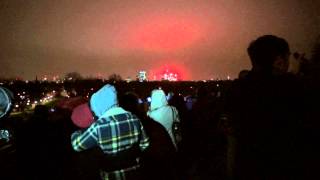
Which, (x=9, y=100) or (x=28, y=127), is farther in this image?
(x=28, y=127)

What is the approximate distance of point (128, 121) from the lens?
5570mm

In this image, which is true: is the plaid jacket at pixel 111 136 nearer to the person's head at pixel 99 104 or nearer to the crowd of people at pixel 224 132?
the crowd of people at pixel 224 132

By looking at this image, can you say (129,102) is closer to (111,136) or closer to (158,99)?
(111,136)

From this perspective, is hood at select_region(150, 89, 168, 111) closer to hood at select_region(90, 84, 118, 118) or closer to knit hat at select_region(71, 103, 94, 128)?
hood at select_region(90, 84, 118, 118)

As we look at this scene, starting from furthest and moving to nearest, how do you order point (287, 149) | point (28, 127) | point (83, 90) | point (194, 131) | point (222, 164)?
1. point (83, 90)
2. point (194, 131)
3. point (222, 164)
4. point (28, 127)
5. point (287, 149)

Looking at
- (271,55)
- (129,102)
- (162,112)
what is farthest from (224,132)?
(162,112)

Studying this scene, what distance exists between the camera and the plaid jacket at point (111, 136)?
209 inches

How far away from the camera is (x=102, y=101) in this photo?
5.55 m

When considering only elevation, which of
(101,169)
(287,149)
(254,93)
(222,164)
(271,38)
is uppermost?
(271,38)

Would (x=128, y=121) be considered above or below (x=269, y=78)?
below

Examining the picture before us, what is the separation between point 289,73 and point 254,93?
26 centimetres

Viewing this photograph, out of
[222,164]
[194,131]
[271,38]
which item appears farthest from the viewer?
[194,131]

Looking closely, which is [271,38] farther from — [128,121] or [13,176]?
[13,176]

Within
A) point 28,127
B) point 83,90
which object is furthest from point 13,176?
point 83,90
